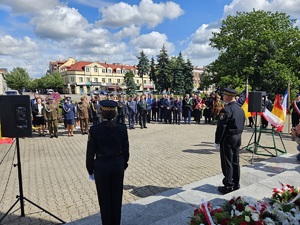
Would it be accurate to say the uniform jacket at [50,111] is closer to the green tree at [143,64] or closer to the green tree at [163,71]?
A: the green tree at [163,71]

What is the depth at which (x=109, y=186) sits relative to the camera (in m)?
3.33

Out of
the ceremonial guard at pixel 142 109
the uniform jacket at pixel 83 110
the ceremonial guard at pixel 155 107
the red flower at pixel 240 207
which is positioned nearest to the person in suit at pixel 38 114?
the uniform jacket at pixel 83 110

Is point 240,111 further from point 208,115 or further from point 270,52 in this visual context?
point 270,52

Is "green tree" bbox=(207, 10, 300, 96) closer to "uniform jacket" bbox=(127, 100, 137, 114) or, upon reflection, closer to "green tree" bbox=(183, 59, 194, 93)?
"uniform jacket" bbox=(127, 100, 137, 114)

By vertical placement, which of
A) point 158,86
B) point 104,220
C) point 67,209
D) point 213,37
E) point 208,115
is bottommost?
point 67,209

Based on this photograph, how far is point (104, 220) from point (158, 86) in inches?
2330

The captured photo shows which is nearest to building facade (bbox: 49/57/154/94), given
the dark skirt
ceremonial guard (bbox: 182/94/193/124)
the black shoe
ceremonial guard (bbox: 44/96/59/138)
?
ceremonial guard (bbox: 182/94/193/124)

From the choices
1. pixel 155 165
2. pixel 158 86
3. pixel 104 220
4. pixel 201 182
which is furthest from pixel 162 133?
pixel 158 86

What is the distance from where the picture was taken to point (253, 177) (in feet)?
18.8

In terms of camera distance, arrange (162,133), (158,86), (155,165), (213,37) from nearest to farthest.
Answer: (155,165), (162,133), (213,37), (158,86)

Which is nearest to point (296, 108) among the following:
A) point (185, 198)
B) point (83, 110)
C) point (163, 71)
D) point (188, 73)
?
point (185, 198)

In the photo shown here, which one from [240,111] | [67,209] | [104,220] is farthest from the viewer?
[240,111]

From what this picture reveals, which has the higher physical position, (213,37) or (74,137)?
(213,37)

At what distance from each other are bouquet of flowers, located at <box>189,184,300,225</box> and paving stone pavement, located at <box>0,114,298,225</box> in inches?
100
